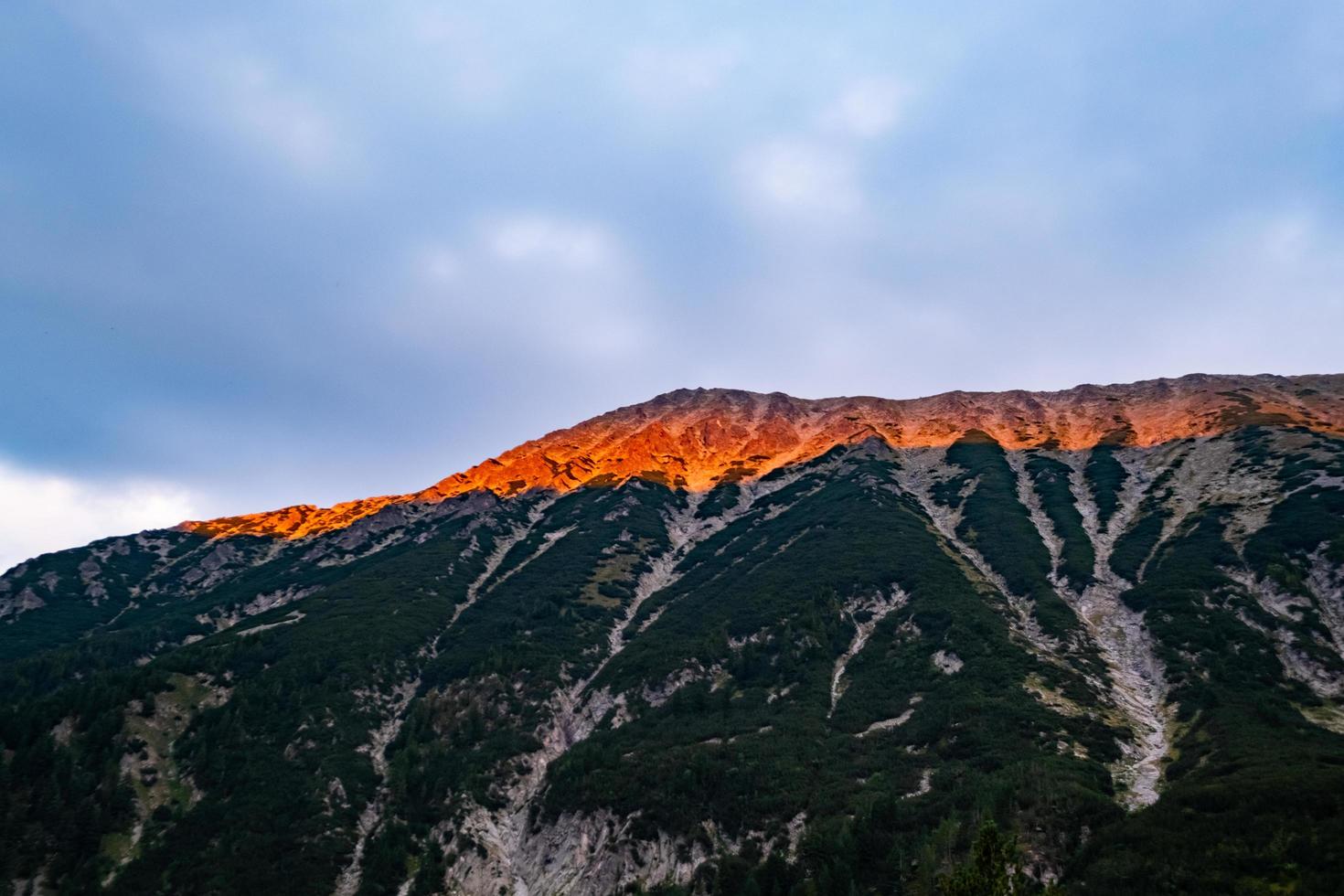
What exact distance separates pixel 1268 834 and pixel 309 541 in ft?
679

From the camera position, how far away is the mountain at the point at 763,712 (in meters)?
54.5

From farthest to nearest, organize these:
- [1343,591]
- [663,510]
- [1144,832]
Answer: [663,510]
[1343,591]
[1144,832]

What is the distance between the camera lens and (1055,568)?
118000 mm

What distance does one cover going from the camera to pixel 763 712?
3423 inches

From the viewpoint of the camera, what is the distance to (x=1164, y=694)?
7712 cm

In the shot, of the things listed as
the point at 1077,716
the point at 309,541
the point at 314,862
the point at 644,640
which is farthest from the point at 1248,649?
the point at 309,541

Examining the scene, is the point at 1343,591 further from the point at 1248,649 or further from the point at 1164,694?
the point at 1164,694

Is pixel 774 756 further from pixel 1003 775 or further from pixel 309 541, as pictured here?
pixel 309 541

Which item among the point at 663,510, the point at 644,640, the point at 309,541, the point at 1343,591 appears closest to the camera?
the point at 1343,591

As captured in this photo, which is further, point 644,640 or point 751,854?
point 644,640

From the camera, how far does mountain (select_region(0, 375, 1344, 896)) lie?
5447 cm

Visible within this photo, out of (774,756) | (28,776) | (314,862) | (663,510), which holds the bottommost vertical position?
(314,862)

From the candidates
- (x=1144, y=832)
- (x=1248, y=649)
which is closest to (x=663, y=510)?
(x=1248, y=649)

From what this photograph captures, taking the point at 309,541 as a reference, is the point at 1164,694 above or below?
below
